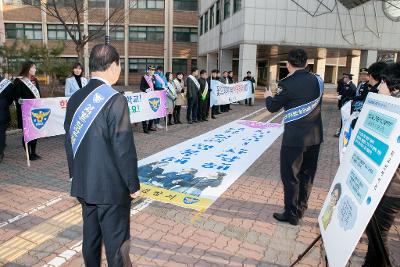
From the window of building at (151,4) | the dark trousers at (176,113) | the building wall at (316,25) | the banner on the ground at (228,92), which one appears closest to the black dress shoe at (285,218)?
the dark trousers at (176,113)

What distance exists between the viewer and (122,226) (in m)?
2.63

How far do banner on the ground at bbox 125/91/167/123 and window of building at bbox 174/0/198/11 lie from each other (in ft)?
104

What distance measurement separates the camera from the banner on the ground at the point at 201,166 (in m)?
5.44

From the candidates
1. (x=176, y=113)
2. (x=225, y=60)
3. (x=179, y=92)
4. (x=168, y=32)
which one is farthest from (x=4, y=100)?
(x=168, y=32)

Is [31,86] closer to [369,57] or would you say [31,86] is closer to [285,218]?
[285,218]

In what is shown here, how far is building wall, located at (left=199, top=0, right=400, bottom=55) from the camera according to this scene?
19.5m

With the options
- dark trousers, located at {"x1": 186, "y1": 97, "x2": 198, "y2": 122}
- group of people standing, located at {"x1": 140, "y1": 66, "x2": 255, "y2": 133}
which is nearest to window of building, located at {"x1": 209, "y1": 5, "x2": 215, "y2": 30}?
group of people standing, located at {"x1": 140, "y1": 66, "x2": 255, "y2": 133}

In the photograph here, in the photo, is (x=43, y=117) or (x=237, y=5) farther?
(x=237, y=5)

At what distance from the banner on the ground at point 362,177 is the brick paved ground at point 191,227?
1.09 metres

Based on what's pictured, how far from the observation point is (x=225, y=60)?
2456 cm

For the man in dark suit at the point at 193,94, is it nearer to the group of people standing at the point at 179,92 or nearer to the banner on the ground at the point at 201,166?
the group of people standing at the point at 179,92

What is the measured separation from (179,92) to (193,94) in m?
0.61

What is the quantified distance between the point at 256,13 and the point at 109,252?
740 inches

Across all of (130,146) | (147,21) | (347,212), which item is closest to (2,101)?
(130,146)
